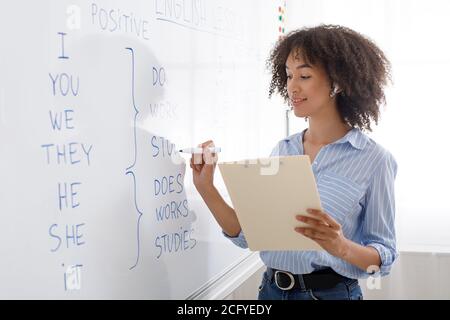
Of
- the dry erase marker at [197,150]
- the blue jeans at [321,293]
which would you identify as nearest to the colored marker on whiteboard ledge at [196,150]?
the dry erase marker at [197,150]

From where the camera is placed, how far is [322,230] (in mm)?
1026

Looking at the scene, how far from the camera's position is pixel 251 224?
109 cm

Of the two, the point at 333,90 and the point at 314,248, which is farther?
the point at 333,90

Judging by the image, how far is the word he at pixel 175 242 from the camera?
111 cm

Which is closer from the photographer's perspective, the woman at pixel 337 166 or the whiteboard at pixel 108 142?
the whiteboard at pixel 108 142

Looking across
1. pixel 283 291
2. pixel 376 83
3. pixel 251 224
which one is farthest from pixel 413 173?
pixel 251 224

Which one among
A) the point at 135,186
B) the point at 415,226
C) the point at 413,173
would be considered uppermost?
the point at 135,186

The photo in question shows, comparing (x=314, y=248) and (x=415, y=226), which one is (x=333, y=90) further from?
(x=415, y=226)

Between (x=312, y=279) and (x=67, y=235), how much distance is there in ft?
1.98

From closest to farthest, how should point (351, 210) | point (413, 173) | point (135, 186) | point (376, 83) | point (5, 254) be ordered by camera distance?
point (5, 254) < point (135, 186) < point (351, 210) < point (376, 83) < point (413, 173)

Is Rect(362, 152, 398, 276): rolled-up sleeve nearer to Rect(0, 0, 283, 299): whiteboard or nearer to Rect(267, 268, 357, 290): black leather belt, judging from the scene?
Rect(267, 268, 357, 290): black leather belt

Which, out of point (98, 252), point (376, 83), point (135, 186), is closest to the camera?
point (98, 252)

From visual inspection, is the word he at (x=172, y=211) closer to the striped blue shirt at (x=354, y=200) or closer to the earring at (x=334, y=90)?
the striped blue shirt at (x=354, y=200)

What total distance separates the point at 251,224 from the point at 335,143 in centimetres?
32
